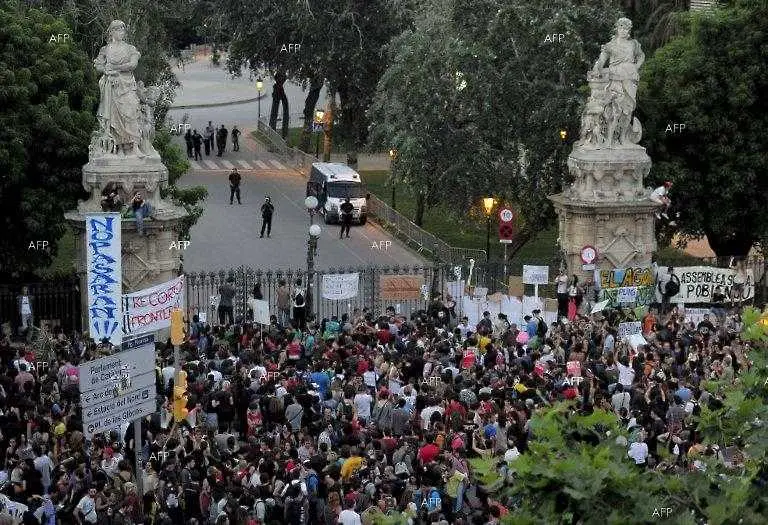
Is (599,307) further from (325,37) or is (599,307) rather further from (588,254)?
(325,37)

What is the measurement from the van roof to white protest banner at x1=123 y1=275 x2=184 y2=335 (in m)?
23.5

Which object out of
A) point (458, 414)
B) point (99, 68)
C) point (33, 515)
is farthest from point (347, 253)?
point (33, 515)

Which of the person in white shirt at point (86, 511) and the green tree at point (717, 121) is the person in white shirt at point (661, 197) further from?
the person in white shirt at point (86, 511)

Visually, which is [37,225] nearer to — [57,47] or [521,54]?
[57,47]

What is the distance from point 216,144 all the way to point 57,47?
27.7m

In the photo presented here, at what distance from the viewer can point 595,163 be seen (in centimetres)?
3675

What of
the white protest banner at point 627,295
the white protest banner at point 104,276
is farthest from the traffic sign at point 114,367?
the white protest banner at point 627,295

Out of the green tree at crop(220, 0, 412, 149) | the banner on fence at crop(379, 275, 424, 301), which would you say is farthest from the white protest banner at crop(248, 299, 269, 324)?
the green tree at crop(220, 0, 412, 149)

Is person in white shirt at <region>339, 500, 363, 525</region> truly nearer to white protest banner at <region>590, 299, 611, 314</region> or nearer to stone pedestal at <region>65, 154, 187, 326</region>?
white protest banner at <region>590, 299, 611, 314</region>

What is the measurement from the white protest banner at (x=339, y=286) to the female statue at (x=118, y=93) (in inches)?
180

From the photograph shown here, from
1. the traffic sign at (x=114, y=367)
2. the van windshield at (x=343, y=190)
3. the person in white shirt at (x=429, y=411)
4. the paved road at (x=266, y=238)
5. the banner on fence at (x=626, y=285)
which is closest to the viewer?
the traffic sign at (x=114, y=367)

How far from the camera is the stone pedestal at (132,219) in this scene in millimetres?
33906

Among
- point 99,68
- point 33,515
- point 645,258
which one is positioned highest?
point 99,68

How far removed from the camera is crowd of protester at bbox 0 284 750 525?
21.1m
